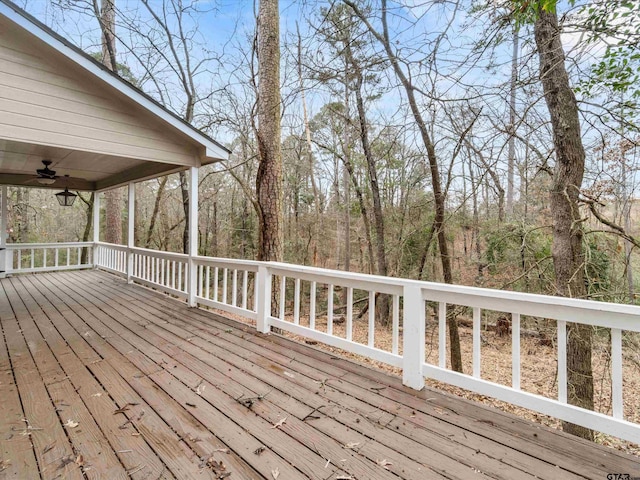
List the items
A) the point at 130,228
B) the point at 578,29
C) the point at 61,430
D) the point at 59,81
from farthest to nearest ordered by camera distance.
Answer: the point at 130,228 < the point at 59,81 < the point at 578,29 < the point at 61,430

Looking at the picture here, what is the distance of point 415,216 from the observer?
29.8 ft

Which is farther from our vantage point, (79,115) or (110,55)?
(110,55)

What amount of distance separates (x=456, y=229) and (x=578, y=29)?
6019mm

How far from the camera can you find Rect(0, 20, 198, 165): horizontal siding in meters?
3.22

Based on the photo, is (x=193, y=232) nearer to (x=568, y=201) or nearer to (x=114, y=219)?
(x=568, y=201)

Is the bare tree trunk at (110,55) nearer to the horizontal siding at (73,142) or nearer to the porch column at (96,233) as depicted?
the porch column at (96,233)

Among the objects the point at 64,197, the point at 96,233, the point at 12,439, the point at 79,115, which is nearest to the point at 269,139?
the point at 79,115

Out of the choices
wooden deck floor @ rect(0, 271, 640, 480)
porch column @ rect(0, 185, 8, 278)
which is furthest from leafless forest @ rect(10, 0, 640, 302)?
porch column @ rect(0, 185, 8, 278)

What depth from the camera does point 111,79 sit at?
371cm

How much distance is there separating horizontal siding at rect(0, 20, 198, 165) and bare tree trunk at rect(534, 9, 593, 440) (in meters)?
4.83

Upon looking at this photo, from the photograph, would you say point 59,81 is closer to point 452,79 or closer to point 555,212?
point 452,79

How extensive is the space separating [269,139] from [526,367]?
24.0 feet

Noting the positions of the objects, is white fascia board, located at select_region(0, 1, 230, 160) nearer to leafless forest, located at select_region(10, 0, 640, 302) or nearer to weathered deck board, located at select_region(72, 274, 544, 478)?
leafless forest, located at select_region(10, 0, 640, 302)

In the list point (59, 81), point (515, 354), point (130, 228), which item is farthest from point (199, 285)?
point (515, 354)
